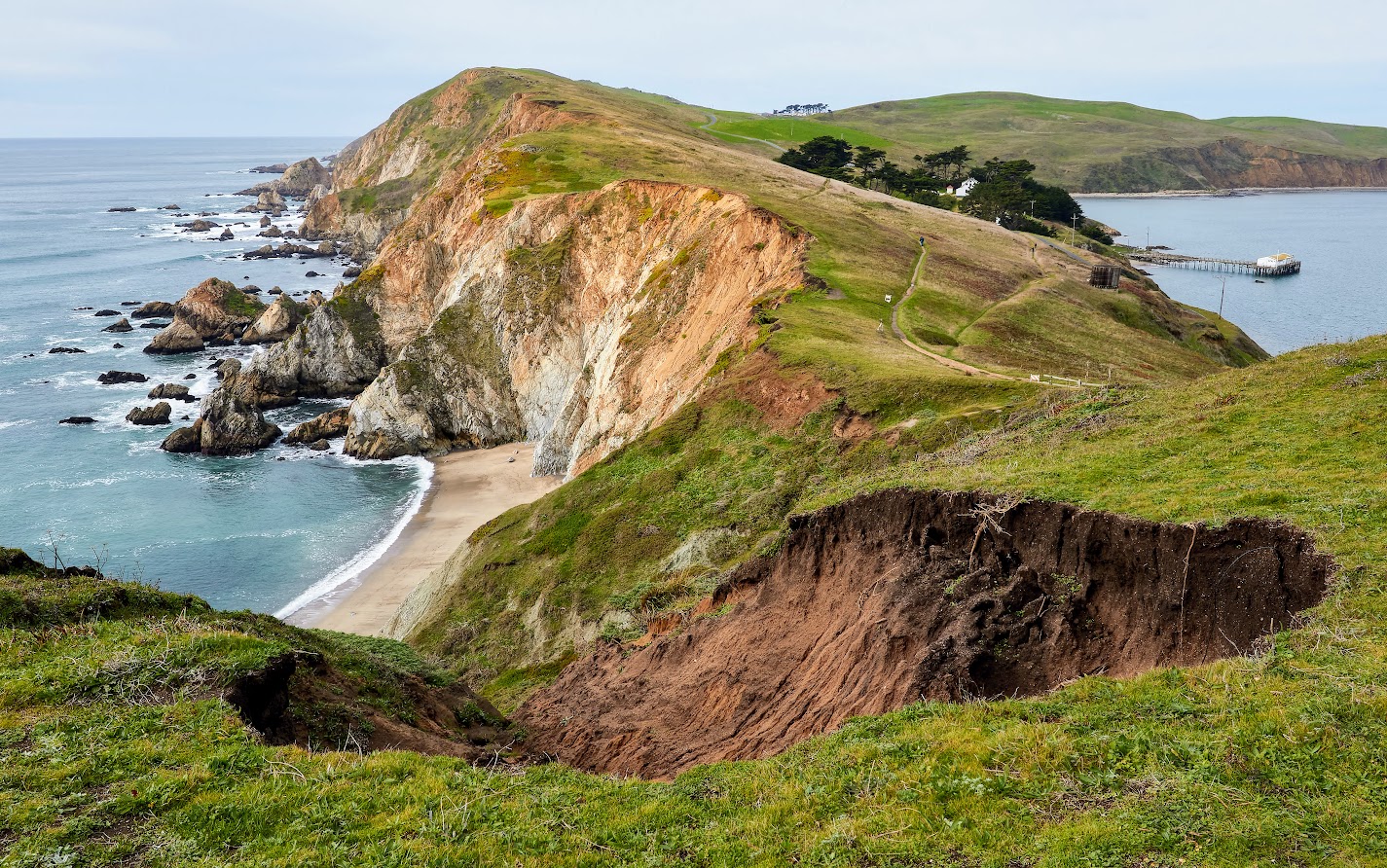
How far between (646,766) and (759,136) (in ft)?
470

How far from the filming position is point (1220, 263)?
10862cm

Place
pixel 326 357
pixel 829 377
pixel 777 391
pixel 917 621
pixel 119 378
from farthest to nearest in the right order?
pixel 119 378, pixel 326 357, pixel 777 391, pixel 829 377, pixel 917 621

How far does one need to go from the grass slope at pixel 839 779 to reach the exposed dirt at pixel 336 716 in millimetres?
802

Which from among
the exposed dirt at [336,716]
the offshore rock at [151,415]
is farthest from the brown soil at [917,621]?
the offshore rock at [151,415]

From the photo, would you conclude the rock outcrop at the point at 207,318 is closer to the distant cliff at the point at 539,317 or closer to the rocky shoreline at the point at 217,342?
the rocky shoreline at the point at 217,342

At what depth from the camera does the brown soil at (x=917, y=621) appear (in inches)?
569

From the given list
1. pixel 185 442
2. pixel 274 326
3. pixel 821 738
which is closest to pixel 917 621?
pixel 821 738

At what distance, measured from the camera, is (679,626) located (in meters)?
24.9

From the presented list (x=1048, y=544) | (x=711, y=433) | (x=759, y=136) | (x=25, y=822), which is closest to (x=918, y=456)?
(x=1048, y=544)

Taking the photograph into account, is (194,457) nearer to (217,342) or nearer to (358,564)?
(358,564)

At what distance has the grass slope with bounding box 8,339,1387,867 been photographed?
31.3 ft

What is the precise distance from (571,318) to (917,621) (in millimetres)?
54575

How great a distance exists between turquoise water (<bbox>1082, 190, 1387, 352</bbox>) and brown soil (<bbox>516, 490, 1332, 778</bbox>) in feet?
151

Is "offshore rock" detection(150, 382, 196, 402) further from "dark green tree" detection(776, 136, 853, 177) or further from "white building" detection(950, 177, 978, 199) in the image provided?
"white building" detection(950, 177, 978, 199)
